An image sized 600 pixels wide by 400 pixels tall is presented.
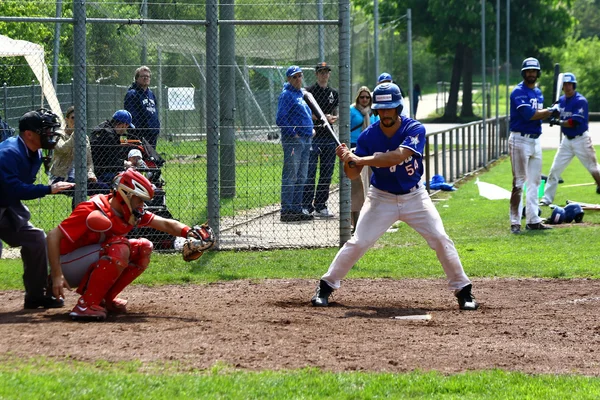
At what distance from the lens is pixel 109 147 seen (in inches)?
451

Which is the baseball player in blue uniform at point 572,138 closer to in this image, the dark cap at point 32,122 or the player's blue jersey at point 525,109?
the player's blue jersey at point 525,109

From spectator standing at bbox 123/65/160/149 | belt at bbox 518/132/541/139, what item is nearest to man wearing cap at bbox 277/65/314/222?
spectator standing at bbox 123/65/160/149

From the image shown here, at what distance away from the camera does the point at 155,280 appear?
32.7 ft

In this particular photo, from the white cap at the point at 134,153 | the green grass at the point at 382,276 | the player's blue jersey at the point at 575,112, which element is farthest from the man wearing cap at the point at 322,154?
the player's blue jersey at the point at 575,112

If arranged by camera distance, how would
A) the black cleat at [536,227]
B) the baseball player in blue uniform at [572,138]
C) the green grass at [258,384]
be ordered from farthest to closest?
the baseball player in blue uniform at [572,138]
the black cleat at [536,227]
the green grass at [258,384]

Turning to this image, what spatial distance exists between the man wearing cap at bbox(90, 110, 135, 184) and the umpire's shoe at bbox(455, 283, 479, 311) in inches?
186

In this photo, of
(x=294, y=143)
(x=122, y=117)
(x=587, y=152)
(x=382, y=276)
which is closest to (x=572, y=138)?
(x=587, y=152)

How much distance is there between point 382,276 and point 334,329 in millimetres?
2958

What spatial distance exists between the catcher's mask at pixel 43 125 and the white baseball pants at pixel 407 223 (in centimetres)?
263

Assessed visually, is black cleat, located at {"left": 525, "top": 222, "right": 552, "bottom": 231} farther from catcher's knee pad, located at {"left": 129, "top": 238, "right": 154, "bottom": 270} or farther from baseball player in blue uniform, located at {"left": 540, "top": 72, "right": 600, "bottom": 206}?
catcher's knee pad, located at {"left": 129, "top": 238, "right": 154, "bottom": 270}

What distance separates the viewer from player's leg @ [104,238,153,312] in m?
7.93

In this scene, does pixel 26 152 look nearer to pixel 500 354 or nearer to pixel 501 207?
pixel 500 354

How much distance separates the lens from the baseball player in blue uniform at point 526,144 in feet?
43.2

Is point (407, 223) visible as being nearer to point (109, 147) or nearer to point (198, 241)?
point (198, 241)
